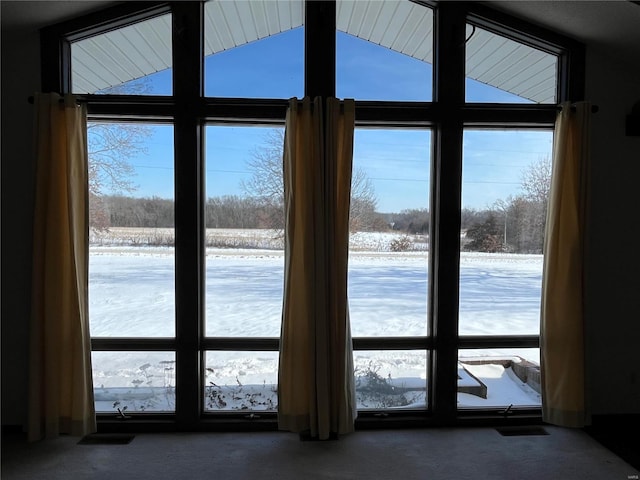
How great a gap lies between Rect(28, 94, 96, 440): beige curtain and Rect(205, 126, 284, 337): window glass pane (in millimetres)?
794

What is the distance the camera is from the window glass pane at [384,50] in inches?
105

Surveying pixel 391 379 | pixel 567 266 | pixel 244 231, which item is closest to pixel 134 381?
pixel 244 231

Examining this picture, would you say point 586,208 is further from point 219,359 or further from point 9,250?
point 9,250

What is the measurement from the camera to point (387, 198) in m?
2.76

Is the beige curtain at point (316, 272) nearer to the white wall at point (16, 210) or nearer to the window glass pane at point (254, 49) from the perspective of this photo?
the window glass pane at point (254, 49)

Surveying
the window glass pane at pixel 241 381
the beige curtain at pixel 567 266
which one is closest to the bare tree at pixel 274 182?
the window glass pane at pixel 241 381

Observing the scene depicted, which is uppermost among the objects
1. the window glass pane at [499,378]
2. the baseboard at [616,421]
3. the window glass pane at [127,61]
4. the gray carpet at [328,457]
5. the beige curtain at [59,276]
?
the window glass pane at [127,61]

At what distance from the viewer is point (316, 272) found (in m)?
2.44

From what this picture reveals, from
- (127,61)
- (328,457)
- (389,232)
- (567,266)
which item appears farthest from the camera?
(389,232)

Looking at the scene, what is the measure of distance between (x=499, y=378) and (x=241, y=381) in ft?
6.35

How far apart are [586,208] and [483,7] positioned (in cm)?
156

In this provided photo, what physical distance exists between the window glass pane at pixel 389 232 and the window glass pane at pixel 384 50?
0.95 ft

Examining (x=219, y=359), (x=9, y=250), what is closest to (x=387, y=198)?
(x=219, y=359)

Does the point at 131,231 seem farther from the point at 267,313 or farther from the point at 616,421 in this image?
the point at 616,421
